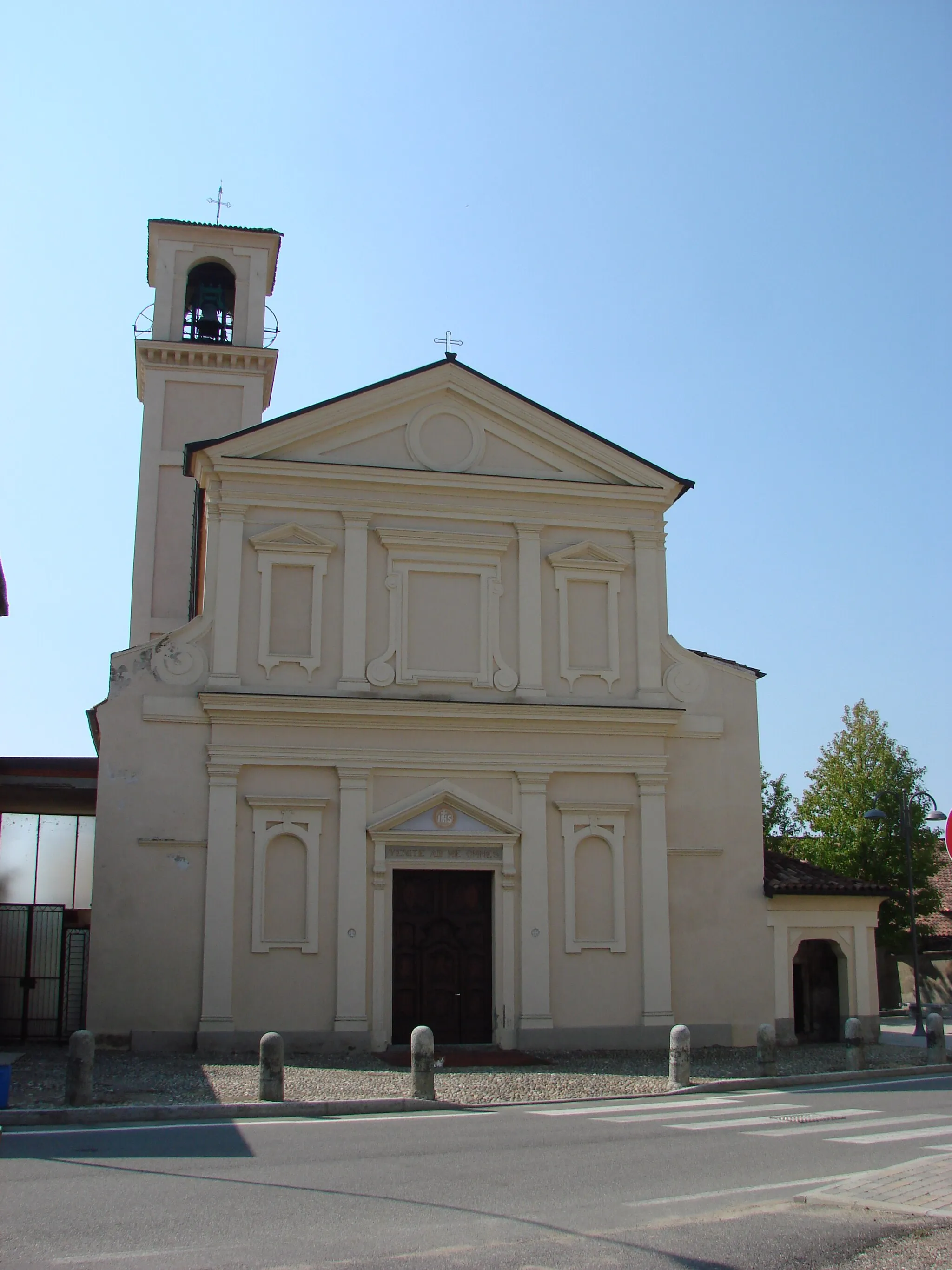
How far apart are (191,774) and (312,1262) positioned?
14588 millimetres

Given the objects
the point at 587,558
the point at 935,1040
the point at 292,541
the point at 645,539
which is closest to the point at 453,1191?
the point at 935,1040

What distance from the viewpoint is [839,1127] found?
12180 mm

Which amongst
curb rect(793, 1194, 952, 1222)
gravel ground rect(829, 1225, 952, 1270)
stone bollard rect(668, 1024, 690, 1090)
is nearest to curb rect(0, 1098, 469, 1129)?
stone bollard rect(668, 1024, 690, 1090)

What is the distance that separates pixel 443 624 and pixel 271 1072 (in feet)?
32.8

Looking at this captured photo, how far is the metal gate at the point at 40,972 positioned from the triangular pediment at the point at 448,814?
634cm

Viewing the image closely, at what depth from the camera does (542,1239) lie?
280 inches

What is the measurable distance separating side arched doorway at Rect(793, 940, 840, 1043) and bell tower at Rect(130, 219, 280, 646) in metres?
15.6

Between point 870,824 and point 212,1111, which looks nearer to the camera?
point 212,1111

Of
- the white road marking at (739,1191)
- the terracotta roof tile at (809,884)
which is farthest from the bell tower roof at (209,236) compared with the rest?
the white road marking at (739,1191)

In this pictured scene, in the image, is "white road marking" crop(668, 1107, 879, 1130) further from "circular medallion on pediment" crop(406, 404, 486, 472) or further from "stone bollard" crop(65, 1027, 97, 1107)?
"circular medallion on pediment" crop(406, 404, 486, 472)

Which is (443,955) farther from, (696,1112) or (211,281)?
(211,281)

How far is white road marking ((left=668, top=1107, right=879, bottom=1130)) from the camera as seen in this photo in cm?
1220

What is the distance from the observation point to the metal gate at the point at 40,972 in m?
22.3

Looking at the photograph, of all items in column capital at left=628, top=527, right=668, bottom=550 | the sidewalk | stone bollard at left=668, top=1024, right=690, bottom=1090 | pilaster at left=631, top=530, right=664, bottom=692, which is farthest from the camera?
column capital at left=628, top=527, right=668, bottom=550
